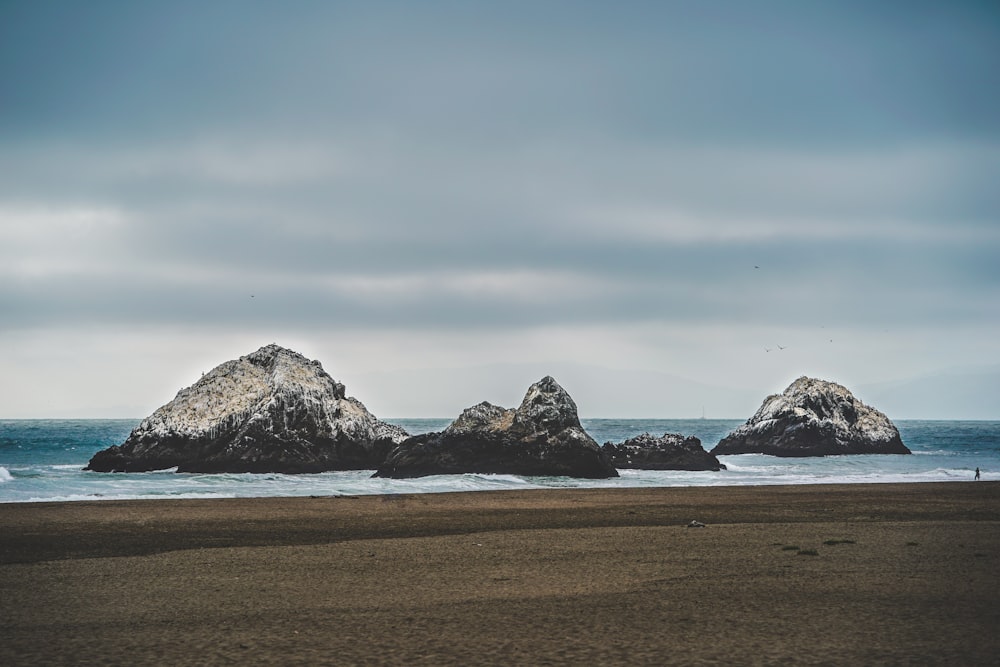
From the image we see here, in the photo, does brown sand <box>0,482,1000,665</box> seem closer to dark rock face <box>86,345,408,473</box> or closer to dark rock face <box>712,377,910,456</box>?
dark rock face <box>86,345,408,473</box>

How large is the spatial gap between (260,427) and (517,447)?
15.8 m

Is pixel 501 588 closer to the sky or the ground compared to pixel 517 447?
closer to the ground

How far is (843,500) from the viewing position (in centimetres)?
3588

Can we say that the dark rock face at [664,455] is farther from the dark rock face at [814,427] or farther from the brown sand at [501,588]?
the brown sand at [501,588]

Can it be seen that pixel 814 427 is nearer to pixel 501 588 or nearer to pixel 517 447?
pixel 517 447

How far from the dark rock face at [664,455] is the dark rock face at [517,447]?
11221 millimetres

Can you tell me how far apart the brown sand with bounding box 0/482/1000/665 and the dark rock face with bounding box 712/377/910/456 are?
61.5 meters

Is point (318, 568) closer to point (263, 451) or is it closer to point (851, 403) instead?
point (263, 451)

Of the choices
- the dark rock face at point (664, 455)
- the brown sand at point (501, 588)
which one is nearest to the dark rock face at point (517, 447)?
the dark rock face at point (664, 455)

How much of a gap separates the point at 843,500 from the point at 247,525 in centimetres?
2191

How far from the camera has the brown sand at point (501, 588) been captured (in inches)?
468

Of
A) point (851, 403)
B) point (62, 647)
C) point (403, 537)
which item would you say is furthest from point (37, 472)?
point (851, 403)

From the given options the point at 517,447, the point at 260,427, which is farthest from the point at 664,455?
the point at 260,427

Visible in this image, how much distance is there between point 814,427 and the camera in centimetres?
9112
